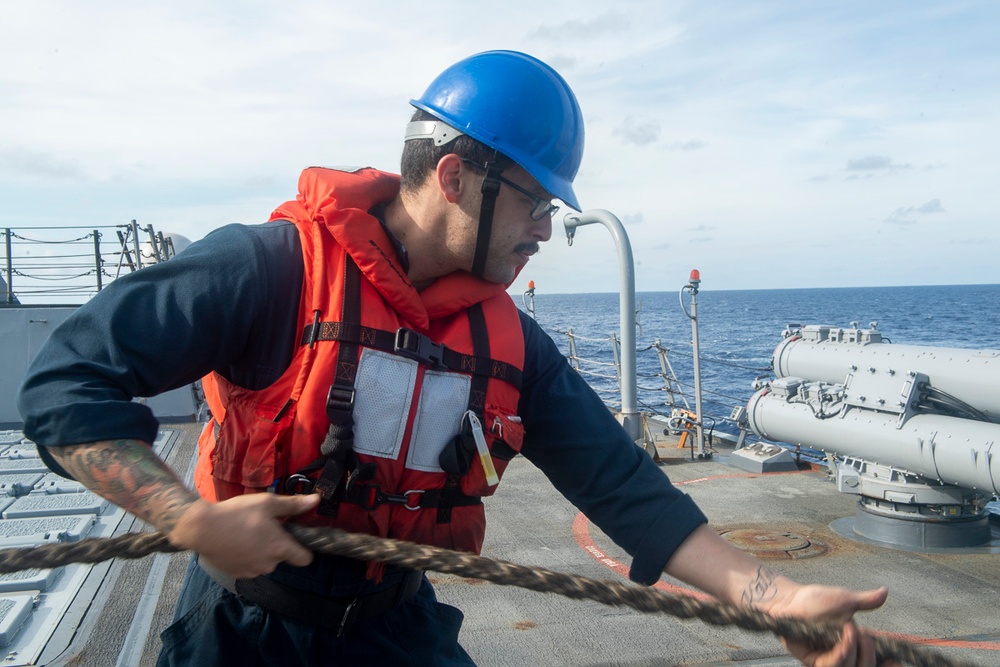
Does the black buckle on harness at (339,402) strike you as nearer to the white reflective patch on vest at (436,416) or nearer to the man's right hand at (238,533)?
the white reflective patch on vest at (436,416)

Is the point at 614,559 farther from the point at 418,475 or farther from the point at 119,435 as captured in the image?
the point at 119,435

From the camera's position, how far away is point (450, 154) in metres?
2.16

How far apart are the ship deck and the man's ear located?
271cm

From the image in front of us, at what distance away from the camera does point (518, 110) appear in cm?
221

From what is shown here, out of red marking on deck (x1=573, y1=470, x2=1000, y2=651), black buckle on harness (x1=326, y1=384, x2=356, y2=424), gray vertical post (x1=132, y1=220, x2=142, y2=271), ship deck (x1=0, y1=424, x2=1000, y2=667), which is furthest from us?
gray vertical post (x1=132, y1=220, x2=142, y2=271)

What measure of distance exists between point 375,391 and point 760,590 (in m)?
1.01

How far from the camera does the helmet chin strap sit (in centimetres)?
213

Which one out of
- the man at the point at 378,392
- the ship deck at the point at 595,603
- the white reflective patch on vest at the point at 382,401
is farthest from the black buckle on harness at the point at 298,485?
the ship deck at the point at 595,603

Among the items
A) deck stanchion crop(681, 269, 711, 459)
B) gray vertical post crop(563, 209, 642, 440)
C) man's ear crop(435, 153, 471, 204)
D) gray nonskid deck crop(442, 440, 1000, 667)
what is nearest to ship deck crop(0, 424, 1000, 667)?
gray nonskid deck crop(442, 440, 1000, 667)

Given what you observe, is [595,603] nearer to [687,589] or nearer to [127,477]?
[687,589]

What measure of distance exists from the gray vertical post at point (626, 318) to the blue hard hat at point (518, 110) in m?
5.87

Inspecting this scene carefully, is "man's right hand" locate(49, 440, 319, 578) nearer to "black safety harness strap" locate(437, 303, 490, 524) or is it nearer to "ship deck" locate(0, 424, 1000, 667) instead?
"black safety harness strap" locate(437, 303, 490, 524)

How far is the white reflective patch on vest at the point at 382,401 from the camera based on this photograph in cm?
196

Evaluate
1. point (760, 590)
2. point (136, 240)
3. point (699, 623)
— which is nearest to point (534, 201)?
point (760, 590)
